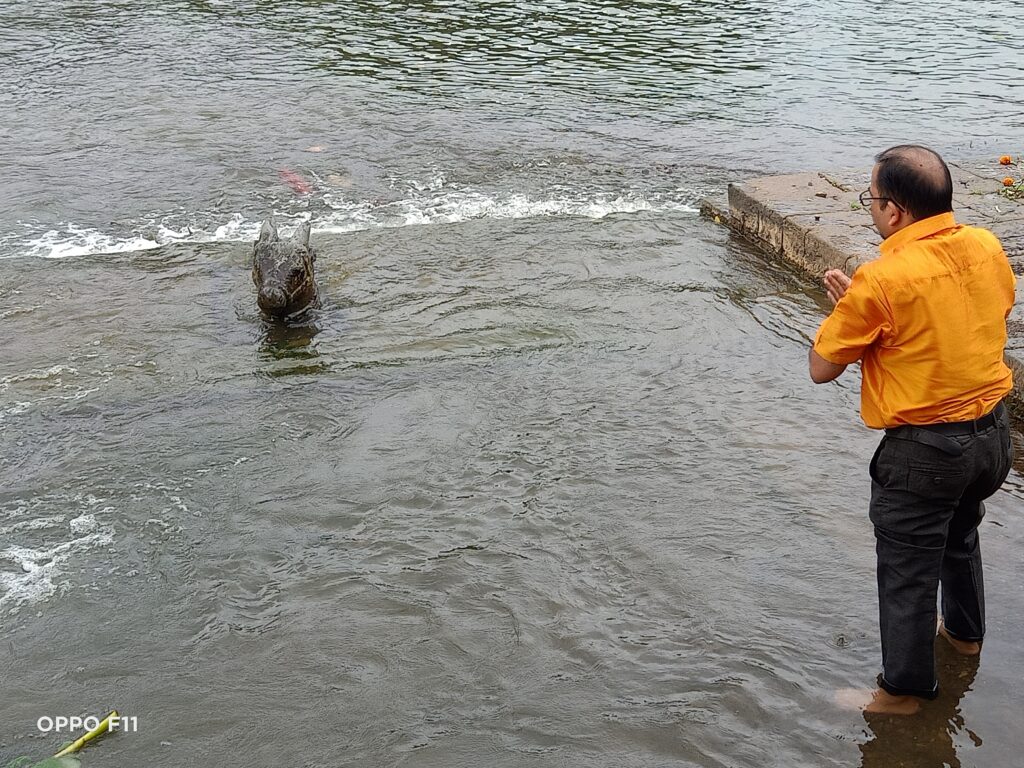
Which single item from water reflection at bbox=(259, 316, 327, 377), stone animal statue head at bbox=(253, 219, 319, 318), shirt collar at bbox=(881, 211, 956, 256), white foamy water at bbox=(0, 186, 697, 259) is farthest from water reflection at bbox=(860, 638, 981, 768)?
white foamy water at bbox=(0, 186, 697, 259)

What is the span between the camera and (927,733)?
12.8 ft

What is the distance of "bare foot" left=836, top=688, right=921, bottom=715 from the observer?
13.0ft

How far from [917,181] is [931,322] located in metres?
0.46

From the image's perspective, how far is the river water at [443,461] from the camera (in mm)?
4090

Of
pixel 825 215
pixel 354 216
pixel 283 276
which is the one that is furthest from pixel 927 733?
pixel 354 216

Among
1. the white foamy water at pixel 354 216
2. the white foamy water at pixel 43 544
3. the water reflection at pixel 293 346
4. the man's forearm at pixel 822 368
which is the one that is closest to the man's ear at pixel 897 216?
the man's forearm at pixel 822 368

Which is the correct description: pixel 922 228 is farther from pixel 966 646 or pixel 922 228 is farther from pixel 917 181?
pixel 966 646

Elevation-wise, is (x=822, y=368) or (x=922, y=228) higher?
(x=922, y=228)

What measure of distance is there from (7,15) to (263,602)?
733 inches

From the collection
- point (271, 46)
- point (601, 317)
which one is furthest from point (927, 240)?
point (271, 46)

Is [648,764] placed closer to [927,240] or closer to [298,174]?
[927,240]

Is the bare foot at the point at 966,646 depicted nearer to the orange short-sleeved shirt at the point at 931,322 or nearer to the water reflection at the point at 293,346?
the orange short-sleeved shirt at the point at 931,322

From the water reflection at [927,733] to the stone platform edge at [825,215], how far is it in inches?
154

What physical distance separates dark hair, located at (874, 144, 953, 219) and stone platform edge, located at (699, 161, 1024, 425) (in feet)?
13.8
